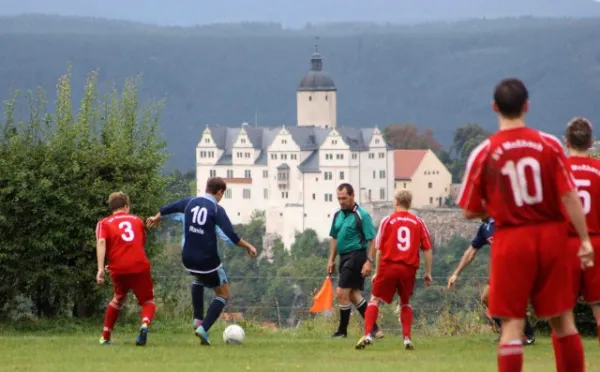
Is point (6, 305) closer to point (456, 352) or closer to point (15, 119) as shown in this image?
point (15, 119)

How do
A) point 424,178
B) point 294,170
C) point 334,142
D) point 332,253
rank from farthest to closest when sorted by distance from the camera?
point 424,178 < point 294,170 < point 334,142 < point 332,253

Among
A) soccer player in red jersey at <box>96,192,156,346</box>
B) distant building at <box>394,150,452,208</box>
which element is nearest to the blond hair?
soccer player in red jersey at <box>96,192,156,346</box>

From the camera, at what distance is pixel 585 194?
1025 centimetres

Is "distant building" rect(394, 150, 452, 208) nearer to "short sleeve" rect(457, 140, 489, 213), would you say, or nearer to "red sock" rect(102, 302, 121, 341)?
"red sock" rect(102, 302, 121, 341)

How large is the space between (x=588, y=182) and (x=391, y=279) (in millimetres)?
3236

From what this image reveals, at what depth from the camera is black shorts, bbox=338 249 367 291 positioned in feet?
49.0

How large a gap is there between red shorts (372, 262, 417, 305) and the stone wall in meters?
131

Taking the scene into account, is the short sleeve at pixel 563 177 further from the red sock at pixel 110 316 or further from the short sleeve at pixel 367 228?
the short sleeve at pixel 367 228

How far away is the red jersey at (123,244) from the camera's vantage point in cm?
1327

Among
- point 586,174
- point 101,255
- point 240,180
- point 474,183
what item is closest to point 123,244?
point 101,255

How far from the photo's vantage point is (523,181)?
28.0 feet

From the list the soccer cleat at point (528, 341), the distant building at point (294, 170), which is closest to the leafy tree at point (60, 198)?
the soccer cleat at point (528, 341)

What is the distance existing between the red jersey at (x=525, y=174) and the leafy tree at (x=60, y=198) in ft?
30.4

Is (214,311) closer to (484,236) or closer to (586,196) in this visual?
(484,236)
